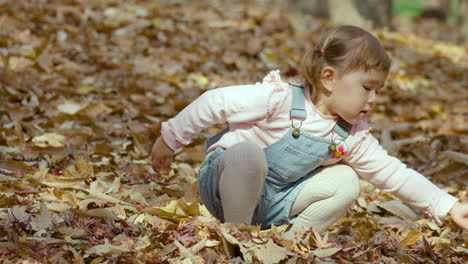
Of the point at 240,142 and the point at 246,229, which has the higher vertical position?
the point at 240,142

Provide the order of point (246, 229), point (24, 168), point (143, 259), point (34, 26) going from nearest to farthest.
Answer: point (143, 259)
point (246, 229)
point (24, 168)
point (34, 26)

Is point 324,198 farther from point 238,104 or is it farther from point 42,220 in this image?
point 42,220

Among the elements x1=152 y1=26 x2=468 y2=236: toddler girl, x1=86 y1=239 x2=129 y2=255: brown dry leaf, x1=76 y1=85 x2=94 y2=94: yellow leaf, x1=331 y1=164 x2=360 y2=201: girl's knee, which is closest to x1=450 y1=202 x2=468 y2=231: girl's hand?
x1=152 y1=26 x2=468 y2=236: toddler girl

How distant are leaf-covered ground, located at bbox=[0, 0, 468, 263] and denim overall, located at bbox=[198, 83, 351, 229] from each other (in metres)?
0.10

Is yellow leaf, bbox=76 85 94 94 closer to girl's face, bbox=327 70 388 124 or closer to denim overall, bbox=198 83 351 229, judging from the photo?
denim overall, bbox=198 83 351 229

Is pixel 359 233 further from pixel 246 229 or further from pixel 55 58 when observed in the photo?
pixel 55 58

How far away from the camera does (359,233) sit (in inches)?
105

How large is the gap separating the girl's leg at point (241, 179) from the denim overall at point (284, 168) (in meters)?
Answer: 0.11

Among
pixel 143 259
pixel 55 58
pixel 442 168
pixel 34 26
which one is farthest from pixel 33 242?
pixel 34 26

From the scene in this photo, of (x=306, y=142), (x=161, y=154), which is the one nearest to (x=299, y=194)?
(x=306, y=142)

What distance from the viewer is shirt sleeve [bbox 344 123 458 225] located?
258 cm

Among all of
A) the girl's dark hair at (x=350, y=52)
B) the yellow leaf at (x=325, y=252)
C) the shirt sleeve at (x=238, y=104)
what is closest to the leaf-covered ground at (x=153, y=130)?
the yellow leaf at (x=325, y=252)

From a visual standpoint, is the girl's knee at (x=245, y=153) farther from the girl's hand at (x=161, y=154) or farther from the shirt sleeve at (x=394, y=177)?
the shirt sleeve at (x=394, y=177)

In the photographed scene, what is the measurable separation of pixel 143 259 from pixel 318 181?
30.9 inches
